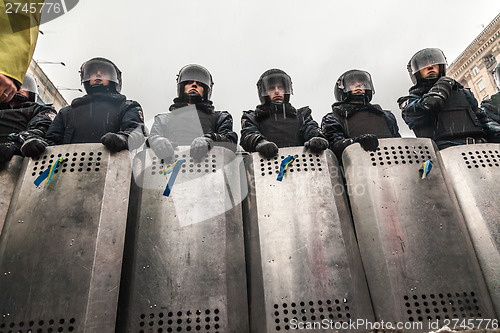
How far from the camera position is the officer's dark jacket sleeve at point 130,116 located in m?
3.16

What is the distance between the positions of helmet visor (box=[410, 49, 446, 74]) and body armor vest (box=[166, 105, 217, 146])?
8.85ft

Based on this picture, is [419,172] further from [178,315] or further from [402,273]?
[178,315]

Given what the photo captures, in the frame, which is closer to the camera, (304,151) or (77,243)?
(77,243)

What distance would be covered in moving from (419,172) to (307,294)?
54.5 inches

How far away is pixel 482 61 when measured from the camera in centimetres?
1908

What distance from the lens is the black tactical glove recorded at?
2.59m

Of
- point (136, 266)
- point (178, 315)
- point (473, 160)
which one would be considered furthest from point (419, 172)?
point (136, 266)

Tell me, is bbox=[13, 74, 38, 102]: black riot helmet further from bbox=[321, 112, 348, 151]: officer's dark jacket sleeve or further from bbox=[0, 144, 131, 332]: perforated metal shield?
bbox=[321, 112, 348, 151]: officer's dark jacket sleeve

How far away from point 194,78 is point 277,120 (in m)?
1.21

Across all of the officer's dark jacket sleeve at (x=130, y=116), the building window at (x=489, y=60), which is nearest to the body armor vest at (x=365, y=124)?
the officer's dark jacket sleeve at (x=130, y=116)

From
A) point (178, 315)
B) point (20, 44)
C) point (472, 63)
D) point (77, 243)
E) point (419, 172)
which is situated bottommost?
point (178, 315)

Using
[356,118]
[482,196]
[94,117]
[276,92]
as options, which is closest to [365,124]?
[356,118]

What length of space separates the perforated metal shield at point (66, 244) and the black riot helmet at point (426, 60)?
3.72 meters

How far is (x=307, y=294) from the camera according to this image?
7.27ft
